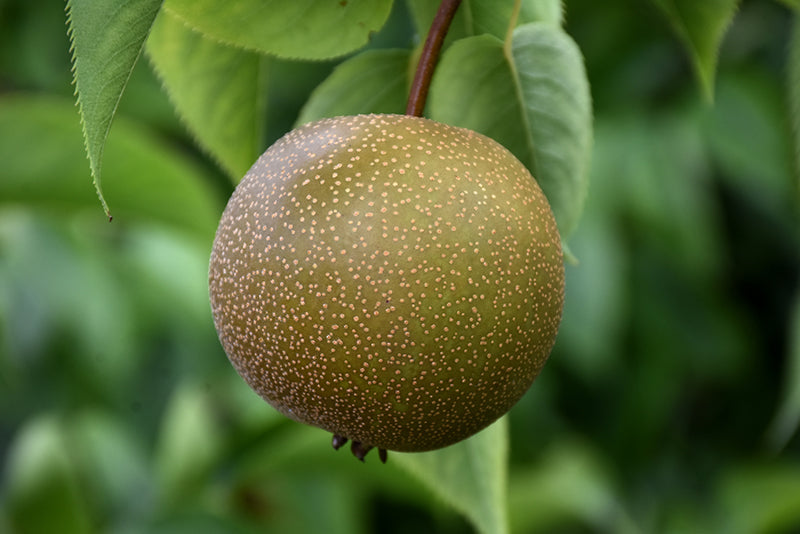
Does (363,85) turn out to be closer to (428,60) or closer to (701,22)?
(428,60)

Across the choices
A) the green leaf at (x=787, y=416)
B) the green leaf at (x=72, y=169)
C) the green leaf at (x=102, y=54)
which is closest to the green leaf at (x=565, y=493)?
the green leaf at (x=787, y=416)

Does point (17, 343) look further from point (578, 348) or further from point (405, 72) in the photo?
point (405, 72)

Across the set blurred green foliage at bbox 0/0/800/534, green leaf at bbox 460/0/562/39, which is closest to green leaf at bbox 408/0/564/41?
green leaf at bbox 460/0/562/39

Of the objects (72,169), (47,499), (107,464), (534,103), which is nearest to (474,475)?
(534,103)

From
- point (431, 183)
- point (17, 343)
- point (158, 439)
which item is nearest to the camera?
point (431, 183)

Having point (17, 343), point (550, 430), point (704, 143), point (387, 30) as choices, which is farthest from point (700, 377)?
point (17, 343)

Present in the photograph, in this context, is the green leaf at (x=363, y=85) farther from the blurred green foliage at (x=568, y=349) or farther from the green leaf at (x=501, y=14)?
the blurred green foliage at (x=568, y=349)

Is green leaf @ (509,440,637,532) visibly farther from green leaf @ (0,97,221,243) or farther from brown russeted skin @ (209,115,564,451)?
brown russeted skin @ (209,115,564,451)
